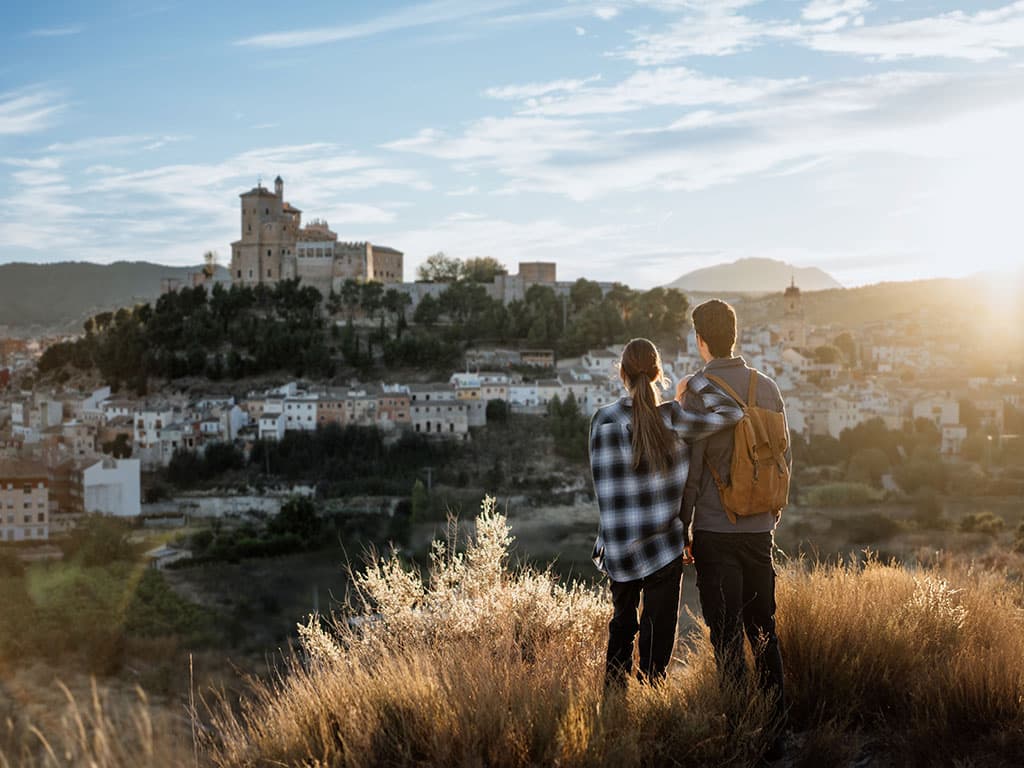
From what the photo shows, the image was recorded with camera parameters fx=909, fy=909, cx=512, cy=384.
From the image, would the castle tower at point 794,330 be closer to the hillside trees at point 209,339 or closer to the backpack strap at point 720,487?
the hillside trees at point 209,339

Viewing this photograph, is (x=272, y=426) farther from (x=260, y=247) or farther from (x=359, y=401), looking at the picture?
(x=260, y=247)

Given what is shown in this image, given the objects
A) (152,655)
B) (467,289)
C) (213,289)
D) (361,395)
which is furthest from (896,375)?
(152,655)

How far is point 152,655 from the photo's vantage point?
1368cm

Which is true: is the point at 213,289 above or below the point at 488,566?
above

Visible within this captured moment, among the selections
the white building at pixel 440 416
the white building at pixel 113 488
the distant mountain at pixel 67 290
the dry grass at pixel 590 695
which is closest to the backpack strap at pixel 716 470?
the dry grass at pixel 590 695

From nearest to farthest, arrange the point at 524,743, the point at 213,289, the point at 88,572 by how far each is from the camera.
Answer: the point at 524,743 < the point at 88,572 < the point at 213,289

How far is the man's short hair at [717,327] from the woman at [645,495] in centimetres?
11

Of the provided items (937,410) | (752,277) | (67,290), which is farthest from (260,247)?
(752,277)

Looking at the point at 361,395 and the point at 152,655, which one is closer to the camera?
the point at 152,655

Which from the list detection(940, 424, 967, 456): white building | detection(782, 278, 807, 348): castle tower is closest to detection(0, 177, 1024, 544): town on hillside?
detection(940, 424, 967, 456): white building

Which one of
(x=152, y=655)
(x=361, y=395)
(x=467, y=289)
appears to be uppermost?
(x=467, y=289)

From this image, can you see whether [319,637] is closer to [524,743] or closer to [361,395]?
[524,743]

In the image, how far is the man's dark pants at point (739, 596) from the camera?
2.50 metres

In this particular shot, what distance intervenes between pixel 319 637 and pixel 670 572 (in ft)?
3.99
